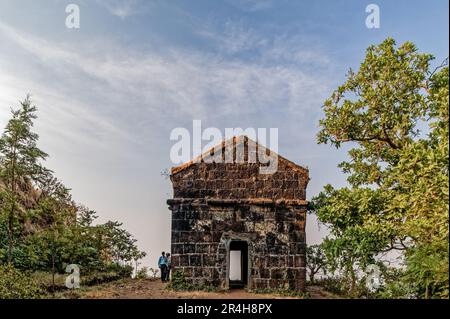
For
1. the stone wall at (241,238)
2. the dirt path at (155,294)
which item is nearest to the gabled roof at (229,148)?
the stone wall at (241,238)

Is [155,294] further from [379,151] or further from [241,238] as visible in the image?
[379,151]

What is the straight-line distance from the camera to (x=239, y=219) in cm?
1549

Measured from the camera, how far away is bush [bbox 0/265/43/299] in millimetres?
11920

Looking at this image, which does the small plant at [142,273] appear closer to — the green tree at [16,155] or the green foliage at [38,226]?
the green foliage at [38,226]

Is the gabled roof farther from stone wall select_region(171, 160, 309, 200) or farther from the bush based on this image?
the bush

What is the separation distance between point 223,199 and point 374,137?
20.8ft

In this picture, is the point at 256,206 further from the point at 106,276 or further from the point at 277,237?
the point at 106,276

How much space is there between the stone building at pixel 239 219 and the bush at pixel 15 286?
4955 mm

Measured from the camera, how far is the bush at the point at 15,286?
11.9 m

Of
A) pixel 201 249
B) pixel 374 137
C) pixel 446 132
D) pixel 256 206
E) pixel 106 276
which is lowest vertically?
pixel 106 276

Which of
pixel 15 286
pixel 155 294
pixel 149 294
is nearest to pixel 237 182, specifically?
pixel 155 294

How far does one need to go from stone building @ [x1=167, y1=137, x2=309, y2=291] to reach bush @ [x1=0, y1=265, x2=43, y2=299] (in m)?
4.96
